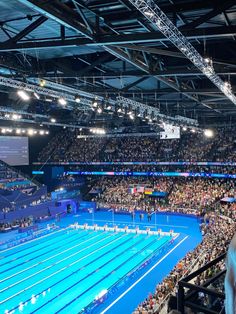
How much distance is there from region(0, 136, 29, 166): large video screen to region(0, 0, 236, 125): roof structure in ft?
84.7

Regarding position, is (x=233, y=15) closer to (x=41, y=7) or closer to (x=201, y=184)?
(x=41, y=7)

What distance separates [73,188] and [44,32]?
1327 inches

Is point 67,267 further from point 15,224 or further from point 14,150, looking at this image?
point 14,150

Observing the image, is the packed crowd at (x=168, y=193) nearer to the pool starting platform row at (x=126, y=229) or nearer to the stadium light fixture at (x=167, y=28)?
the pool starting platform row at (x=126, y=229)

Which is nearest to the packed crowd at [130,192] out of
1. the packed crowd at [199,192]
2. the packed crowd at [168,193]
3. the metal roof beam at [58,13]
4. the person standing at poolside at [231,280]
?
the packed crowd at [168,193]

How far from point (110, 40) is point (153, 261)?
51.9 ft

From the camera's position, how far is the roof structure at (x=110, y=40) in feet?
22.8

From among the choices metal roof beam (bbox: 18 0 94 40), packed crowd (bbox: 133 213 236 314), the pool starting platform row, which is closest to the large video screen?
the pool starting platform row

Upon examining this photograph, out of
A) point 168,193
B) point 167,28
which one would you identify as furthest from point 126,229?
point 167,28

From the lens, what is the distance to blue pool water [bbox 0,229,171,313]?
15047 mm

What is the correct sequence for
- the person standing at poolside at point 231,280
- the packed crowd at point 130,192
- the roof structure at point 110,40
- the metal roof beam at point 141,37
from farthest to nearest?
the packed crowd at point 130,192, the roof structure at point 110,40, the metal roof beam at point 141,37, the person standing at poolside at point 231,280

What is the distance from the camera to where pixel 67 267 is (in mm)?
19359

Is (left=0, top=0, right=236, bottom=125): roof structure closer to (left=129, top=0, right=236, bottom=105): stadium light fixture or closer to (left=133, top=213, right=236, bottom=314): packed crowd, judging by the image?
(left=129, top=0, right=236, bottom=105): stadium light fixture

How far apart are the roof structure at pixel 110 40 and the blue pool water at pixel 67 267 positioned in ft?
32.2
